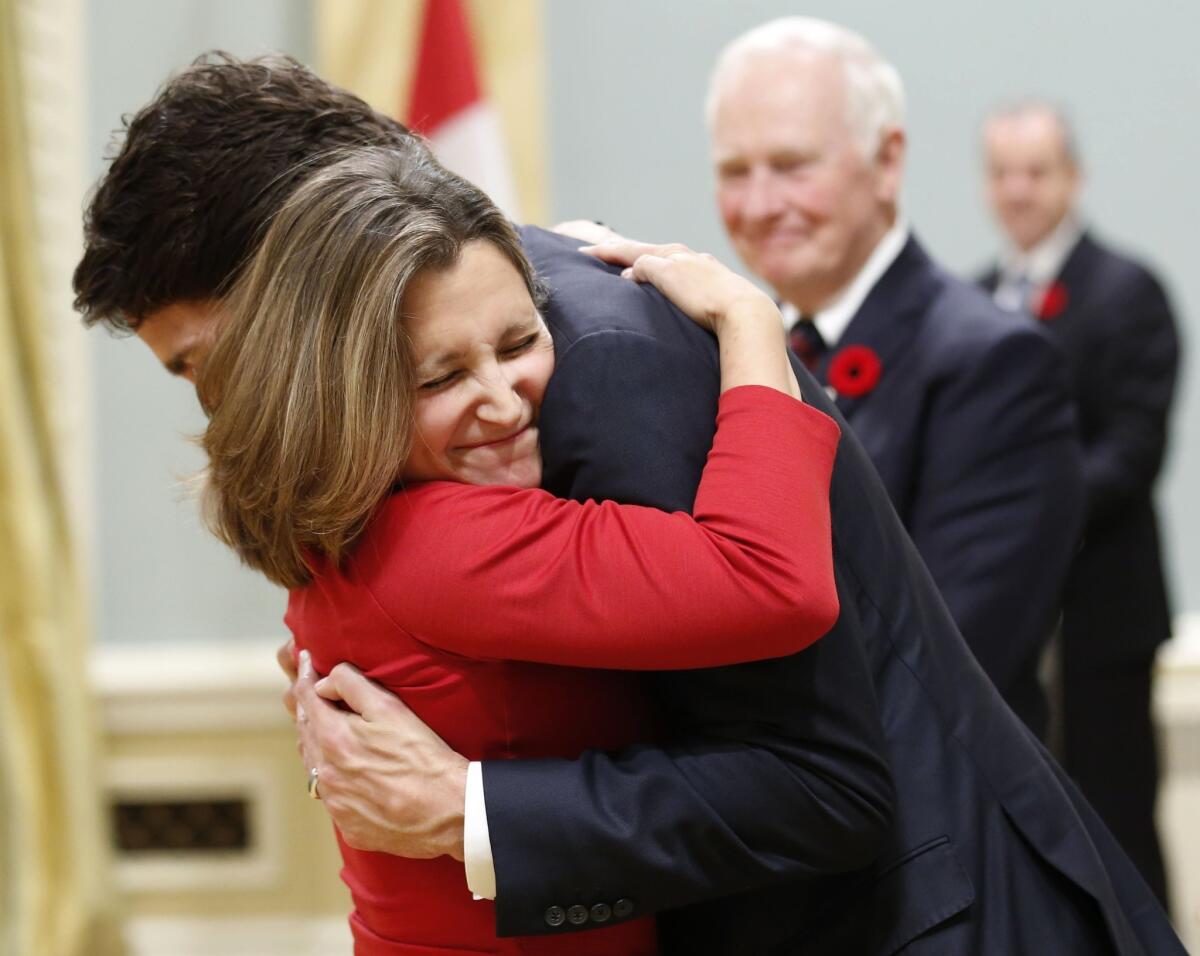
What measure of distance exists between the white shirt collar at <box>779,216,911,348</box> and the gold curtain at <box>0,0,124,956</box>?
80.9 inches

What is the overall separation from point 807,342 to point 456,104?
186cm

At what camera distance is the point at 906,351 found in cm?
237

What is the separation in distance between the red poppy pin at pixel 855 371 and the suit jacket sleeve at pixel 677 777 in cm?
110

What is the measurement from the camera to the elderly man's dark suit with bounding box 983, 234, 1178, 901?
149 inches

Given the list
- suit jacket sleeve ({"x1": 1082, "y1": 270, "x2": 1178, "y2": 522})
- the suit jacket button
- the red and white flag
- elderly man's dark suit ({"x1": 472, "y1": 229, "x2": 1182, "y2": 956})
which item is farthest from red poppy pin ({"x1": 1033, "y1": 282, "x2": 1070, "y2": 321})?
the suit jacket button

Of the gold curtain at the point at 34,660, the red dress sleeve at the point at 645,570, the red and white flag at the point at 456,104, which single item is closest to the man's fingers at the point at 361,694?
the red dress sleeve at the point at 645,570

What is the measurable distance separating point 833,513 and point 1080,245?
9.90 ft

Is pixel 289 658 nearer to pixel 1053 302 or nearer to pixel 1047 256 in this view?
pixel 1053 302

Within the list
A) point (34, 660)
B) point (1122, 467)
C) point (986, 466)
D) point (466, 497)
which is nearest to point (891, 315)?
point (986, 466)

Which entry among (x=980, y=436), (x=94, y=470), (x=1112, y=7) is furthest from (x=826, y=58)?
(x=94, y=470)

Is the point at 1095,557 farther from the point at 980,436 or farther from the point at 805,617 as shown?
the point at 805,617

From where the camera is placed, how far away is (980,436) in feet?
7.50

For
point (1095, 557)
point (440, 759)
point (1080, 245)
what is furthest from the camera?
point (1080, 245)

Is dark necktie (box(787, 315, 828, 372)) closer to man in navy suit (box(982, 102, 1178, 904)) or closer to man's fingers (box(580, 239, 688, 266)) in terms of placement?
man's fingers (box(580, 239, 688, 266))
